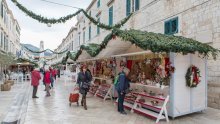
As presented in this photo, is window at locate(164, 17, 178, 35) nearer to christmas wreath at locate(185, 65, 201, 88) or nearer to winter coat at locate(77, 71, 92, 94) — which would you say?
christmas wreath at locate(185, 65, 201, 88)

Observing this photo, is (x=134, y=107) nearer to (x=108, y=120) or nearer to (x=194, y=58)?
(x=108, y=120)

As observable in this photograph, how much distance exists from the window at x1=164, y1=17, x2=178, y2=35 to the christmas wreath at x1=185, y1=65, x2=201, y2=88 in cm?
432

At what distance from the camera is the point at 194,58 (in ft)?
→ 29.0

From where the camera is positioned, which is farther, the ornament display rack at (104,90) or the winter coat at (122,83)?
the ornament display rack at (104,90)

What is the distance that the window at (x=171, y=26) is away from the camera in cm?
1267

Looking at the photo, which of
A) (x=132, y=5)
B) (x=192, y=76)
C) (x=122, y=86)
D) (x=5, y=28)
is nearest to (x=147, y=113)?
(x=122, y=86)

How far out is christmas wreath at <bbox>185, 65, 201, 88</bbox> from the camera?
840 centimetres

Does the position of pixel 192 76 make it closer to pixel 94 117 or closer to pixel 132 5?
pixel 94 117

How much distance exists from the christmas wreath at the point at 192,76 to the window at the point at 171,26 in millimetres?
4319

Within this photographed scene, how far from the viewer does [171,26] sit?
42.9ft

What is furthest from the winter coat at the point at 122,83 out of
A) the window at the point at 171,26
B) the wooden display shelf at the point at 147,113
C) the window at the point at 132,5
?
the window at the point at 132,5

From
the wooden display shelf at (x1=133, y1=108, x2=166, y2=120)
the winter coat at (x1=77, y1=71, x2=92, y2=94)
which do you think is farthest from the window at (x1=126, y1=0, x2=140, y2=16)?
the wooden display shelf at (x1=133, y1=108, x2=166, y2=120)

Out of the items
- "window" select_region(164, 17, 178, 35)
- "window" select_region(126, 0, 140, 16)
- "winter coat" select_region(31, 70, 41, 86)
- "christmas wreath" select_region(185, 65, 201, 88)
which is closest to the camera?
"christmas wreath" select_region(185, 65, 201, 88)

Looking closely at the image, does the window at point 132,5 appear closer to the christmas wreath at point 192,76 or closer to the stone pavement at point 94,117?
the stone pavement at point 94,117
